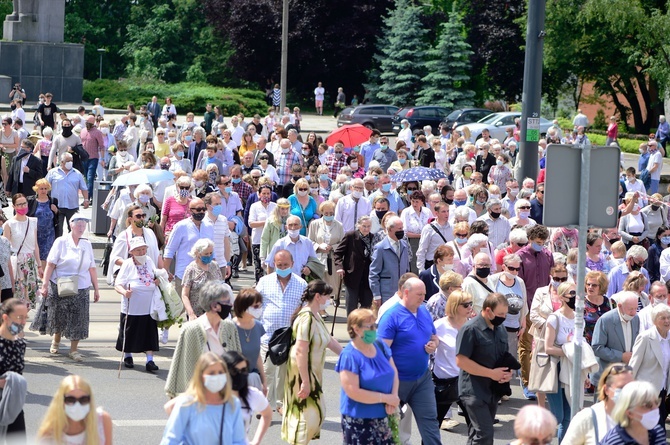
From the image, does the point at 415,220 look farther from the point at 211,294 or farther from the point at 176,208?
the point at 211,294

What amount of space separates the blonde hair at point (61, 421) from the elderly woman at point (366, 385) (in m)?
2.32

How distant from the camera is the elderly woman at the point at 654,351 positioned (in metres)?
10.9

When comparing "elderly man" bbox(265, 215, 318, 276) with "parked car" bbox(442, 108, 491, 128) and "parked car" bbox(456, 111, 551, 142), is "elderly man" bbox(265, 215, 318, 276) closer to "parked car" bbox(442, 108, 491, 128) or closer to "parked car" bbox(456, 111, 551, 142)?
"parked car" bbox(456, 111, 551, 142)

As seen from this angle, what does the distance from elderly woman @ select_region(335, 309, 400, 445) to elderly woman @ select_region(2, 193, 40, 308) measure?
22.0 ft

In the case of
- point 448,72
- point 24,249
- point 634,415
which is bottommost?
point 634,415

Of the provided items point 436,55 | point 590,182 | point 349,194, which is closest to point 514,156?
point 349,194

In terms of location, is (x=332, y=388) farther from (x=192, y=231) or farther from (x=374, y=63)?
(x=374, y=63)

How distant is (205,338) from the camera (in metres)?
9.59

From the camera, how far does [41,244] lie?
17.5 meters

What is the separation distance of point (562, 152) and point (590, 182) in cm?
32

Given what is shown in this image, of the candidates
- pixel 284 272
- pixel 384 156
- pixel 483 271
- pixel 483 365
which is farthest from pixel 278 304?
pixel 384 156

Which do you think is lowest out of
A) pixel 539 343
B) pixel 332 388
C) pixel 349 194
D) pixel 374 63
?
pixel 332 388

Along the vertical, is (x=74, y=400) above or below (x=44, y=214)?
below

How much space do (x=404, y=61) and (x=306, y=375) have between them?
4789cm
